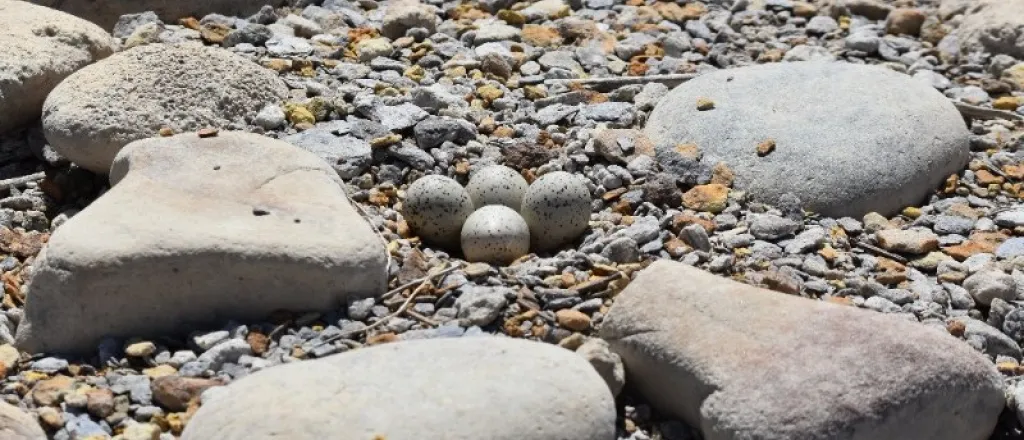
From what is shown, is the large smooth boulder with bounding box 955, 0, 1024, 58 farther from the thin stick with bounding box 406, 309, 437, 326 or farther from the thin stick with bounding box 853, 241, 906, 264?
the thin stick with bounding box 406, 309, 437, 326

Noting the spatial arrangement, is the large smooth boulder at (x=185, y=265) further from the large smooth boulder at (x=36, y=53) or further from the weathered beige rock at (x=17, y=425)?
the large smooth boulder at (x=36, y=53)

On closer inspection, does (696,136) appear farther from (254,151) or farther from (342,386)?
(342,386)

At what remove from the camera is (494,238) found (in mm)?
4758

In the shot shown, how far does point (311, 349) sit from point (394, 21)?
9.47 ft

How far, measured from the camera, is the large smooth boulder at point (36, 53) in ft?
18.3

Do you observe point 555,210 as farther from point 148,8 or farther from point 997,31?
point 997,31

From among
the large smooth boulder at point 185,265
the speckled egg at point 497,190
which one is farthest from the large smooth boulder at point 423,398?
the speckled egg at point 497,190

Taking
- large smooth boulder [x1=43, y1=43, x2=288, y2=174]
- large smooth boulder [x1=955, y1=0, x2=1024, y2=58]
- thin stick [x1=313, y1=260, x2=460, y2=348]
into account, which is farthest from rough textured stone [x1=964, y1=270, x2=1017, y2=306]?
large smooth boulder [x1=43, y1=43, x2=288, y2=174]

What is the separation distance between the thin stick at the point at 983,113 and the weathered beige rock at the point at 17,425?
13.9ft

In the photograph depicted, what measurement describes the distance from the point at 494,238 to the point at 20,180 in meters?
1.97

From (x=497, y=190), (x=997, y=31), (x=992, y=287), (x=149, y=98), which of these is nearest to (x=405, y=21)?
(x=149, y=98)

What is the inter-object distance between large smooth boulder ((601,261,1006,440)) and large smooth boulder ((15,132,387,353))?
0.87 m

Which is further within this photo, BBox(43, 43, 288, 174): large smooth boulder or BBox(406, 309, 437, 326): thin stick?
BBox(43, 43, 288, 174): large smooth boulder

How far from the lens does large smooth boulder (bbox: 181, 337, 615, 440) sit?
3492 millimetres
